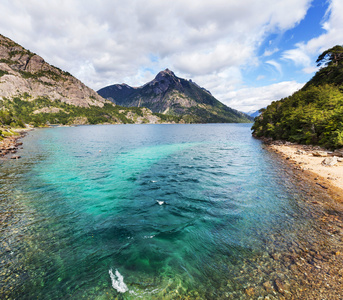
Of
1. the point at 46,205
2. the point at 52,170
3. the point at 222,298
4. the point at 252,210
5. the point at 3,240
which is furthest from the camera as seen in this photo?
the point at 52,170

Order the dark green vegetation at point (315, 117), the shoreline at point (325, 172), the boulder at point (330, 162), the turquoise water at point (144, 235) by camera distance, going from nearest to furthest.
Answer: the turquoise water at point (144, 235) → the shoreline at point (325, 172) → the boulder at point (330, 162) → the dark green vegetation at point (315, 117)

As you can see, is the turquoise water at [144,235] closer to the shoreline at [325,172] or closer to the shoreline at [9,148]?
the shoreline at [325,172]

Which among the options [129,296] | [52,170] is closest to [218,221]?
[129,296]

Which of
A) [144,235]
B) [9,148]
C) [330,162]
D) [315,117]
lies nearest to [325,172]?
[330,162]

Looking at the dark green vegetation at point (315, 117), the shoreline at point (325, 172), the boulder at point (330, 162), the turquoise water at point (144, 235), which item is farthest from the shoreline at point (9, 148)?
the dark green vegetation at point (315, 117)

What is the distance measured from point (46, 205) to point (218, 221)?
16.8 meters

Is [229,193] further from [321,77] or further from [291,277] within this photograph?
[321,77]

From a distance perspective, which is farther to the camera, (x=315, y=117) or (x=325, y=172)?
(x=315, y=117)

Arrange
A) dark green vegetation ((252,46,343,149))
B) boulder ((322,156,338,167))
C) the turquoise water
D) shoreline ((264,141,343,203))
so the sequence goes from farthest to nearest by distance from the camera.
A: dark green vegetation ((252,46,343,149)), boulder ((322,156,338,167)), shoreline ((264,141,343,203)), the turquoise water

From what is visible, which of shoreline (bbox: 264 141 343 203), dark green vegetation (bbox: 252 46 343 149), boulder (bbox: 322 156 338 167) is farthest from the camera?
dark green vegetation (bbox: 252 46 343 149)

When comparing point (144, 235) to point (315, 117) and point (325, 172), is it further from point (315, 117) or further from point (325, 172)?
point (315, 117)

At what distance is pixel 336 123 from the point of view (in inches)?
1390

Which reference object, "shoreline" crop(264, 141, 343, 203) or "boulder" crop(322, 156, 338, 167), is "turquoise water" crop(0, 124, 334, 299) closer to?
"shoreline" crop(264, 141, 343, 203)

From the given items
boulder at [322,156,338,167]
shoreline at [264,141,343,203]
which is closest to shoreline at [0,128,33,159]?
shoreline at [264,141,343,203]
